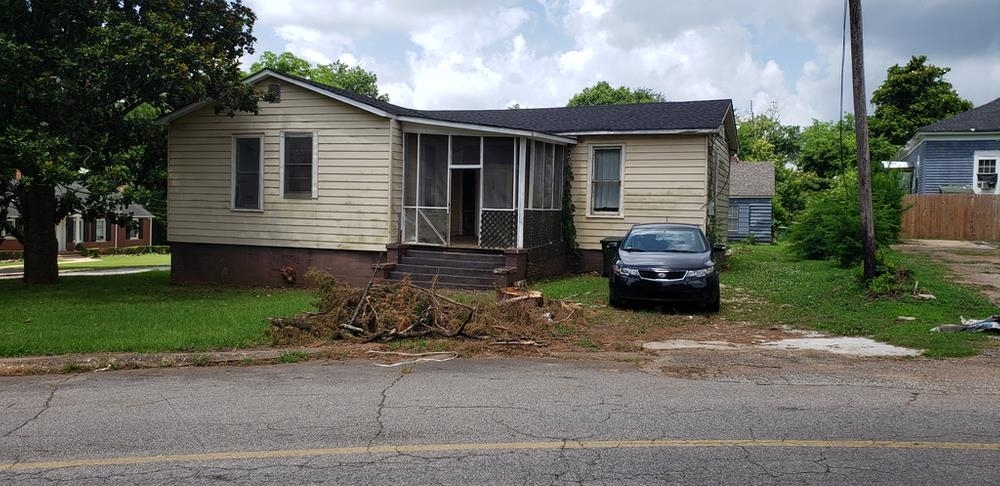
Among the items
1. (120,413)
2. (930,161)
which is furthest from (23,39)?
(930,161)

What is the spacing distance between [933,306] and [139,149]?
637 inches

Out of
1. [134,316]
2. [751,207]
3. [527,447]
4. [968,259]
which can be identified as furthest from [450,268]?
[751,207]

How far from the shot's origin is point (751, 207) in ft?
134

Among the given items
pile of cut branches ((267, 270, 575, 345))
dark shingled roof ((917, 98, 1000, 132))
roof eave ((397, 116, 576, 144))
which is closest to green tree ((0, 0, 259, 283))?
roof eave ((397, 116, 576, 144))

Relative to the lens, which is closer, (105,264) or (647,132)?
(647,132)

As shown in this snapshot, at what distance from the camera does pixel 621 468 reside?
4871 mm

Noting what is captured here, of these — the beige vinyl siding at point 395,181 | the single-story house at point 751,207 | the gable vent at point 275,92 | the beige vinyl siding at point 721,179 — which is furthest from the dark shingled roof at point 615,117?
the single-story house at point 751,207

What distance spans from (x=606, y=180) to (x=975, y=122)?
24.0m

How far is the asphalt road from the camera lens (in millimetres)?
4828

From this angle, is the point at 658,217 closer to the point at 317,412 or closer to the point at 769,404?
the point at 769,404

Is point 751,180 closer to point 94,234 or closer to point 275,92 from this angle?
point 275,92

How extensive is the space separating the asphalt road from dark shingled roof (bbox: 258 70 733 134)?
34.5 ft

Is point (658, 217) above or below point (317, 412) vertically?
above

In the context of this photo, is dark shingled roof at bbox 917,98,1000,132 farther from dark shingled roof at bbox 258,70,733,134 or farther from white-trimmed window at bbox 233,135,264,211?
white-trimmed window at bbox 233,135,264,211
